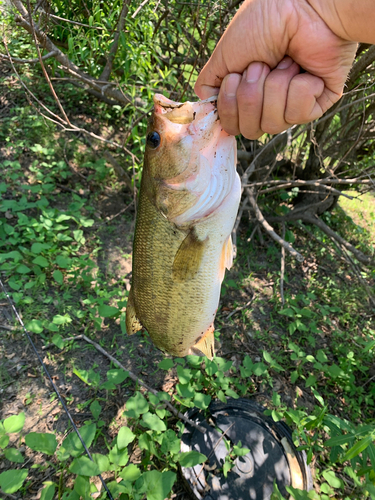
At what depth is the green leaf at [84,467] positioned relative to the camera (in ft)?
5.11

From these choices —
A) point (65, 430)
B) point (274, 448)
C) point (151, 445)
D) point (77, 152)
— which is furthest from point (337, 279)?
point (77, 152)

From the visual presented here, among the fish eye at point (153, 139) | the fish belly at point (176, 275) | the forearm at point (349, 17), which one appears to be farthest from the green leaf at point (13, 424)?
the forearm at point (349, 17)

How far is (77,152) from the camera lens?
15.6 feet

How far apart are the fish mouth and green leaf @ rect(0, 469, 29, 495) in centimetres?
189

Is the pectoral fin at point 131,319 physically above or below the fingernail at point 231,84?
below

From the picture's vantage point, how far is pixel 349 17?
3.46 ft

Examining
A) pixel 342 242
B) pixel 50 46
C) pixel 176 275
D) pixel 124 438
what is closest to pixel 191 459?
pixel 124 438

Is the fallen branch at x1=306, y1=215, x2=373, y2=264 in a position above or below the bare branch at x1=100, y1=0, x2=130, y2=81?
below

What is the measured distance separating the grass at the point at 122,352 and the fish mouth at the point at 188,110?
1673 mm

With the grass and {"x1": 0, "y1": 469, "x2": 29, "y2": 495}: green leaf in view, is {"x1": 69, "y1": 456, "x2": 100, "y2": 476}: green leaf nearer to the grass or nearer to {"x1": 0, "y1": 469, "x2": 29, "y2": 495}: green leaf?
the grass

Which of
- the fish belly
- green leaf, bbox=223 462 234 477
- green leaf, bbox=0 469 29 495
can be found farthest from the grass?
the fish belly

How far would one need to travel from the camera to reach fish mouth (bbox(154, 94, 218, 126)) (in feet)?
4.47

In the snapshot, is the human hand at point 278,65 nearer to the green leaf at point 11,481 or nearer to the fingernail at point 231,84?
the fingernail at point 231,84

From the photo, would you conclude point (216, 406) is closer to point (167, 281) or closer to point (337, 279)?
point (167, 281)
